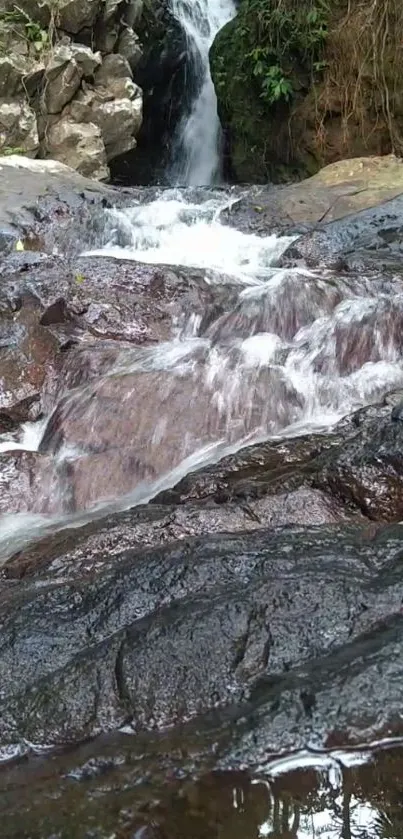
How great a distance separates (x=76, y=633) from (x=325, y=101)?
10.1 meters

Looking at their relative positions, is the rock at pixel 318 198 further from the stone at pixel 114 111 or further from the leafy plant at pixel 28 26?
the leafy plant at pixel 28 26

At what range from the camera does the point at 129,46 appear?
482 inches

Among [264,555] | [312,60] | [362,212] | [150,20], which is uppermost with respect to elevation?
[150,20]

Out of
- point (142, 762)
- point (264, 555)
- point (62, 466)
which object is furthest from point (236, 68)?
point (142, 762)

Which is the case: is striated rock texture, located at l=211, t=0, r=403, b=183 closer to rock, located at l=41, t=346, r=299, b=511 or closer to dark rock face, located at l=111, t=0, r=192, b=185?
dark rock face, located at l=111, t=0, r=192, b=185

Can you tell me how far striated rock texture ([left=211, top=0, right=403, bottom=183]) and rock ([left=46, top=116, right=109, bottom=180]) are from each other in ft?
7.82

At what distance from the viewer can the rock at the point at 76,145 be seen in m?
11.3

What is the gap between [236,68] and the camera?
12.1 metres

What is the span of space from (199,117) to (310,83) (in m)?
3.02

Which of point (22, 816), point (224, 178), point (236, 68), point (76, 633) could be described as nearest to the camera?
point (22, 816)

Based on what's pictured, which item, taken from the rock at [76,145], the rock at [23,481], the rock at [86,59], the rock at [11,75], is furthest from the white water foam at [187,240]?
the rock at [23,481]

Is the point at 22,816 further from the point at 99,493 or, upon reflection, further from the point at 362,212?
the point at 362,212

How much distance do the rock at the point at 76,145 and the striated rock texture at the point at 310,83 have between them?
2.38m

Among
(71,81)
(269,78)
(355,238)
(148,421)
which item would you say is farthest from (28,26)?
(148,421)
